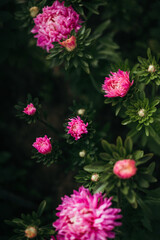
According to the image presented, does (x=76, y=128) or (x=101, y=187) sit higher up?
(x=76, y=128)

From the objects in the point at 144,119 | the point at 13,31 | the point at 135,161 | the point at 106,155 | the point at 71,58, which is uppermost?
the point at 13,31

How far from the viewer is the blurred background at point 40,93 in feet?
12.8

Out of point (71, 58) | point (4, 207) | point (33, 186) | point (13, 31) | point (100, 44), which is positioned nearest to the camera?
point (71, 58)

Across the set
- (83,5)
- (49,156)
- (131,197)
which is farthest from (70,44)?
(131,197)

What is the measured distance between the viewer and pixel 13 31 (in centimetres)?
376

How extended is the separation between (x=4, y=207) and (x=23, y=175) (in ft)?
2.25

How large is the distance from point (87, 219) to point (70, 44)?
1.68m

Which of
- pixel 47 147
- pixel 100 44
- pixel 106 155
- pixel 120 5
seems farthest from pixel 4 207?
pixel 120 5

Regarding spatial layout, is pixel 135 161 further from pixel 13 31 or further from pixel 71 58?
pixel 13 31

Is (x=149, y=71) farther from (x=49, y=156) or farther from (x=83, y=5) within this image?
(x=49, y=156)

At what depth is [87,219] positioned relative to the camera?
1797 mm

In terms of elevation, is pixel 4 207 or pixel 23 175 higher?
pixel 23 175

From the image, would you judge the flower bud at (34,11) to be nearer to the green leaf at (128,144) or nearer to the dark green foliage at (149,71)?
the dark green foliage at (149,71)

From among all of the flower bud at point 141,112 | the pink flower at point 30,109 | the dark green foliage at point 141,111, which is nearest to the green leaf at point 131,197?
the dark green foliage at point 141,111
